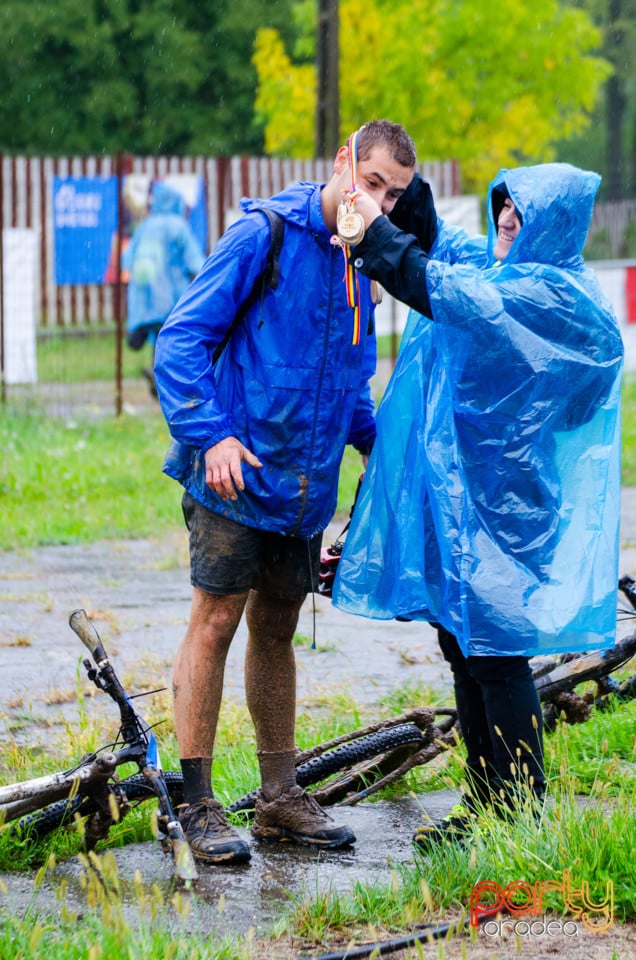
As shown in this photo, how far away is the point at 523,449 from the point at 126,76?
3620 cm

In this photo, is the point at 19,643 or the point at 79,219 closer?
the point at 19,643

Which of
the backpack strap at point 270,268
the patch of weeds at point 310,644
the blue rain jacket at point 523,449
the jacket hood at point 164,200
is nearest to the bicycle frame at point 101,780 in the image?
the blue rain jacket at point 523,449

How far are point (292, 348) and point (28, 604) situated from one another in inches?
145

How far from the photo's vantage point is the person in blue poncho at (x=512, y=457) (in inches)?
136

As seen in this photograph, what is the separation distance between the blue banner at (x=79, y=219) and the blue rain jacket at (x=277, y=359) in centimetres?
1226

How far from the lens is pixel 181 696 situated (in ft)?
12.3

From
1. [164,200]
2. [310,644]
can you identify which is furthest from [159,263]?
[310,644]

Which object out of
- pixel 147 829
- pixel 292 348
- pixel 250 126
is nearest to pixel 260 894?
pixel 147 829

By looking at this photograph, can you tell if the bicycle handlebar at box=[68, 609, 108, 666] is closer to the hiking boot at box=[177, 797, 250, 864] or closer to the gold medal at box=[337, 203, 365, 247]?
the hiking boot at box=[177, 797, 250, 864]

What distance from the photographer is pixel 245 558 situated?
12.1 ft

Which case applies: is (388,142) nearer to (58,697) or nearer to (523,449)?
(523,449)

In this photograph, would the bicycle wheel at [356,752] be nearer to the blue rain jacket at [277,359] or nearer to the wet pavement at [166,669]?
the wet pavement at [166,669]

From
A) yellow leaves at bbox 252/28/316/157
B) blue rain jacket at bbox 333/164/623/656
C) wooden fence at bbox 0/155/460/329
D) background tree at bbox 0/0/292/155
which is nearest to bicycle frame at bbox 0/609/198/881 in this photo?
blue rain jacket at bbox 333/164/623/656

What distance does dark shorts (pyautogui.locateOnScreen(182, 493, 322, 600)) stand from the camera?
368 cm
